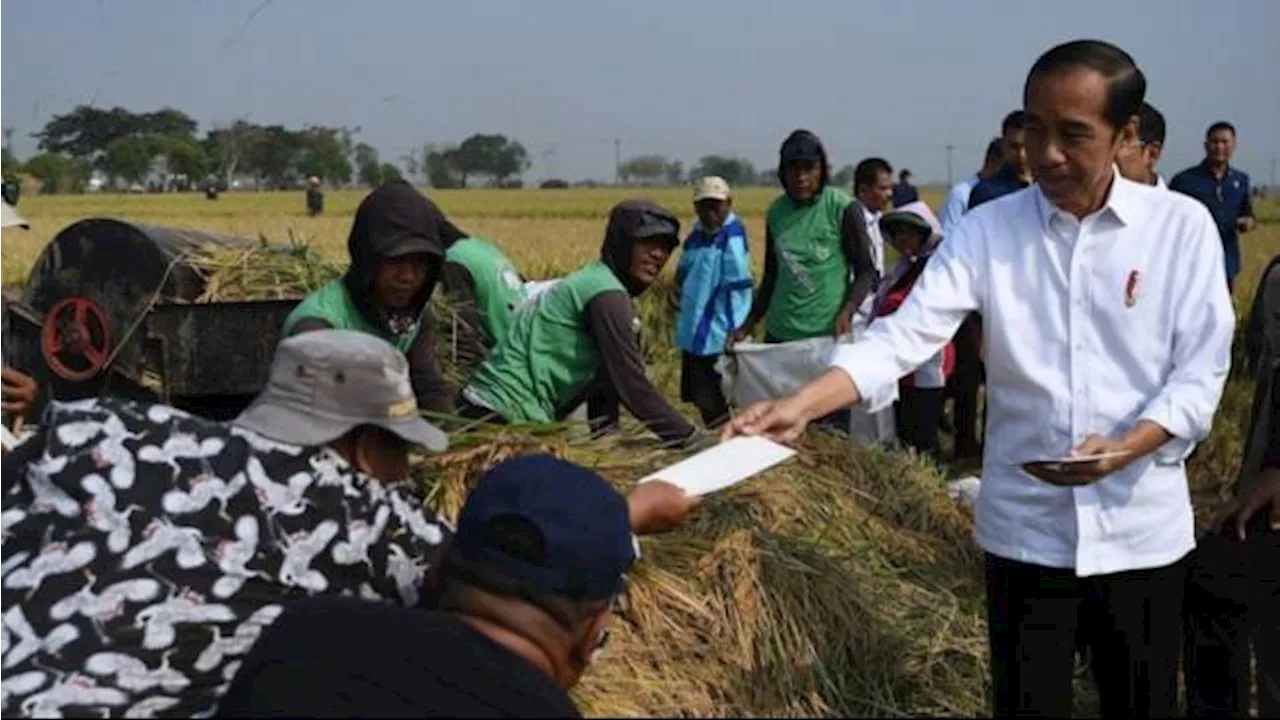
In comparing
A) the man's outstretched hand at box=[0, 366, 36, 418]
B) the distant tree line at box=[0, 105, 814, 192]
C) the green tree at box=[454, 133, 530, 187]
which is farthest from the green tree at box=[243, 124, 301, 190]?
the man's outstretched hand at box=[0, 366, 36, 418]

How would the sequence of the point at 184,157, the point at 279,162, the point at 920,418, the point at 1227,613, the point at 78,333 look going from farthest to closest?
the point at 279,162
the point at 184,157
the point at 920,418
the point at 78,333
the point at 1227,613

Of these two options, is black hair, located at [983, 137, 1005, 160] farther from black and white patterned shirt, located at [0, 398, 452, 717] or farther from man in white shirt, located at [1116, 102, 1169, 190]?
black and white patterned shirt, located at [0, 398, 452, 717]

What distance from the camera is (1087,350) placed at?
8.66 feet

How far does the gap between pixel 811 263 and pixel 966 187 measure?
1076mm

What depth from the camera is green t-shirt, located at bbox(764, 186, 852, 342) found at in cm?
707

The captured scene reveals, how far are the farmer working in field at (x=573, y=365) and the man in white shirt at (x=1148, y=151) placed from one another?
1.29 meters

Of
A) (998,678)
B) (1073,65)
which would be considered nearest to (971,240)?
(1073,65)

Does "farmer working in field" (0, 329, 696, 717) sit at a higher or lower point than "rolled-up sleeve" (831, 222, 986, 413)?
lower

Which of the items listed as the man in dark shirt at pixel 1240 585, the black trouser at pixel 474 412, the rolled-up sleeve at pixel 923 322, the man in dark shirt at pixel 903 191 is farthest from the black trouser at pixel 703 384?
the man in dark shirt at pixel 903 191

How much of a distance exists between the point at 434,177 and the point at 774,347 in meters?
55.8

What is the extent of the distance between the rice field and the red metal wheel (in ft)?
9.80

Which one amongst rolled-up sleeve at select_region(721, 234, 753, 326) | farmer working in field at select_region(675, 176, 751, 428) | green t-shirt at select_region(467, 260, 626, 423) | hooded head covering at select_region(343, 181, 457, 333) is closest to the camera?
hooded head covering at select_region(343, 181, 457, 333)

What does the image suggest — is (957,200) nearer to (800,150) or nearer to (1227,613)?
(800,150)

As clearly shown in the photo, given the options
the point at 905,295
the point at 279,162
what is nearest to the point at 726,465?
the point at 905,295
